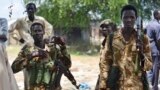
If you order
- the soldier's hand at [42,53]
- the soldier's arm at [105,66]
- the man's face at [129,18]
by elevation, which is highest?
the man's face at [129,18]

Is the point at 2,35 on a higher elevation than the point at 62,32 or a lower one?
higher

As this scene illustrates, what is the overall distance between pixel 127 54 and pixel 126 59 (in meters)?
0.06

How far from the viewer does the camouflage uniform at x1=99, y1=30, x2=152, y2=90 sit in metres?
5.55

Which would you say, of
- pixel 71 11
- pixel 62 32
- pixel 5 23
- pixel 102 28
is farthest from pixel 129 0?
pixel 5 23

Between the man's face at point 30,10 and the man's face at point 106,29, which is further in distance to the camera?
the man's face at point 30,10

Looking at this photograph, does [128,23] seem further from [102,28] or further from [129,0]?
[129,0]

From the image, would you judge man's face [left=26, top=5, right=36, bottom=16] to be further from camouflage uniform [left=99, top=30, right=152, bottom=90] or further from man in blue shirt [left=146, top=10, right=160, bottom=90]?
man in blue shirt [left=146, top=10, right=160, bottom=90]

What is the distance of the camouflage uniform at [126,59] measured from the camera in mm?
5555

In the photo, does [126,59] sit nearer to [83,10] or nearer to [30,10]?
[30,10]

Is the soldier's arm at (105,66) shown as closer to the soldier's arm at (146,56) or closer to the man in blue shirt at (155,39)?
the soldier's arm at (146,56)

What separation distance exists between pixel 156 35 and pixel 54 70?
15.3 ft

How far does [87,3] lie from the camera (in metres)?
26.7

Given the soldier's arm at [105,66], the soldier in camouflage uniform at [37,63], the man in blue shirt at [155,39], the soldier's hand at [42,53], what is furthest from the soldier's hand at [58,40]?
the man in blue shirt at [155,39]

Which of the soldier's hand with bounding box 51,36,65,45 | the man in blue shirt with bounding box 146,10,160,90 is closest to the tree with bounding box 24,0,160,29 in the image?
the man in blue shirt with bounding box 146,10,160,90
